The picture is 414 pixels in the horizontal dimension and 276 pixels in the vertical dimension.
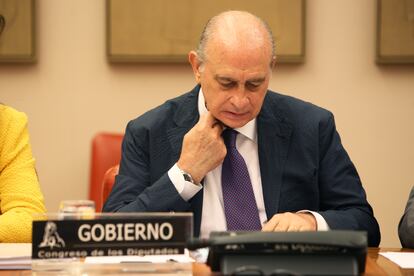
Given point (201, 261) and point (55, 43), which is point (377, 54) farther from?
point (201, 261)

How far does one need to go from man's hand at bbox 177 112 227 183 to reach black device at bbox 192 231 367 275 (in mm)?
798

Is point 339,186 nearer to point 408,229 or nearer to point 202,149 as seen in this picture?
point 408,229

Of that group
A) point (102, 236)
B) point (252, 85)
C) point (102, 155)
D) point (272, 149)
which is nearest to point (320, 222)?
point (272, 149)

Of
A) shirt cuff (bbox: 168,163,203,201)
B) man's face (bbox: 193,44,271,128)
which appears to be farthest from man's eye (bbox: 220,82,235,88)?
shirt cuff (bbox: 168,163,203,201)

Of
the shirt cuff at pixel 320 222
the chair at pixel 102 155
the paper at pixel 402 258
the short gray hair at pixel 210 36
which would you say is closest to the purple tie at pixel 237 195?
the shirt cuff at pixel 320 222

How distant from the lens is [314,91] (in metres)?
3.84

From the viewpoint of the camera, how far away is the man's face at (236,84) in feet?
8.00

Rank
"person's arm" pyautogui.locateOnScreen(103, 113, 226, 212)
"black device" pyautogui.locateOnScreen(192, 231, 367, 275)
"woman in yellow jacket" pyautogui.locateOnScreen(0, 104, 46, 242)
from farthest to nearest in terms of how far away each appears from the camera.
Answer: "woman in yellow jacket" pyautogui.locateOnScreen(0, 104, 46, 242), "person's arm" pyautogui.locateOnScreen(103, 113, 226, 212), "black device" pyautogui.locateOnScreen(192, 231, 367, 275)

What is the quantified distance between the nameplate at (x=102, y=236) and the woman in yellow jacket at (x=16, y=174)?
0.78 metres

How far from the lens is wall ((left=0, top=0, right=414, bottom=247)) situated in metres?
3.81

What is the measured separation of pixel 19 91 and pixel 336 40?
1690mm

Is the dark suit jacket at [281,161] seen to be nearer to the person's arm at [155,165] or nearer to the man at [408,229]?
the person's arm at [155,165]

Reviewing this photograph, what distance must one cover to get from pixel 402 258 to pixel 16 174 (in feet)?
4.87

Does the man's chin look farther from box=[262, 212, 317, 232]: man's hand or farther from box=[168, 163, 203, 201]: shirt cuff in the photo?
box=[262, 212, 317, 232]: man's hand
